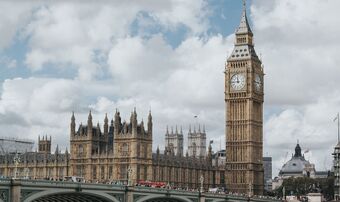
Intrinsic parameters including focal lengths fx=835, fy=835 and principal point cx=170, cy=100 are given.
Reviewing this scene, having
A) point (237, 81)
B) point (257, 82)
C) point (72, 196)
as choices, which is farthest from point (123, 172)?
point (72, 196)

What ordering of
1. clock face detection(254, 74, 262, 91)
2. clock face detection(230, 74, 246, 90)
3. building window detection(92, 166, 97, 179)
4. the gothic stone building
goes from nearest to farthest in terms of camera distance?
the gothic stone building < building window detection(92, 166, 97, 179) < clock face detection(230, 74, 246, 90) < clock face detection(254, 74, 262, 91)

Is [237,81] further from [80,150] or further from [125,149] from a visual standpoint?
[80,150]

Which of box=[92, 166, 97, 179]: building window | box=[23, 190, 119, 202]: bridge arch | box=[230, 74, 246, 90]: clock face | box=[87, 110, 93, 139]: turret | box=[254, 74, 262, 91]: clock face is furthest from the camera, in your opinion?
box=[254, 74, 262, 91]: clock face

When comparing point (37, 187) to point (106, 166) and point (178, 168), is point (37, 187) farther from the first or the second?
point (178, 168)

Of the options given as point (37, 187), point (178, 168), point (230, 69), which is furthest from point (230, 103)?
point (37, 187)

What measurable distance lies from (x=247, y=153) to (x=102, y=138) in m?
34.2

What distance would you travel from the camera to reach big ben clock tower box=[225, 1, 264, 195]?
175500mm

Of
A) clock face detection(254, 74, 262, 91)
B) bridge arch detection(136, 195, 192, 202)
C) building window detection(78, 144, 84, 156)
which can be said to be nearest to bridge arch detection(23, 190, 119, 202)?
bridge arch detection(136, 195, 192, 202)

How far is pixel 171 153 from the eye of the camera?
575 feet

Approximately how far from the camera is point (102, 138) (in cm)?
15800

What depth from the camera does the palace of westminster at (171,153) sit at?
495 feet

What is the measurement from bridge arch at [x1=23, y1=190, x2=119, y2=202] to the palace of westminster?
60.1 meters

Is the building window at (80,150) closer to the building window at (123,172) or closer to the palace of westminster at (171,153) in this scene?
the palace of westminster at (171,153)

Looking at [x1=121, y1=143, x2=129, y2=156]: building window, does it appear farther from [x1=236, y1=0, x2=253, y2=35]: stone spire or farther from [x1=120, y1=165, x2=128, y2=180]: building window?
[x1=236, y1=0, x2=253, y2=35]: stone spire
